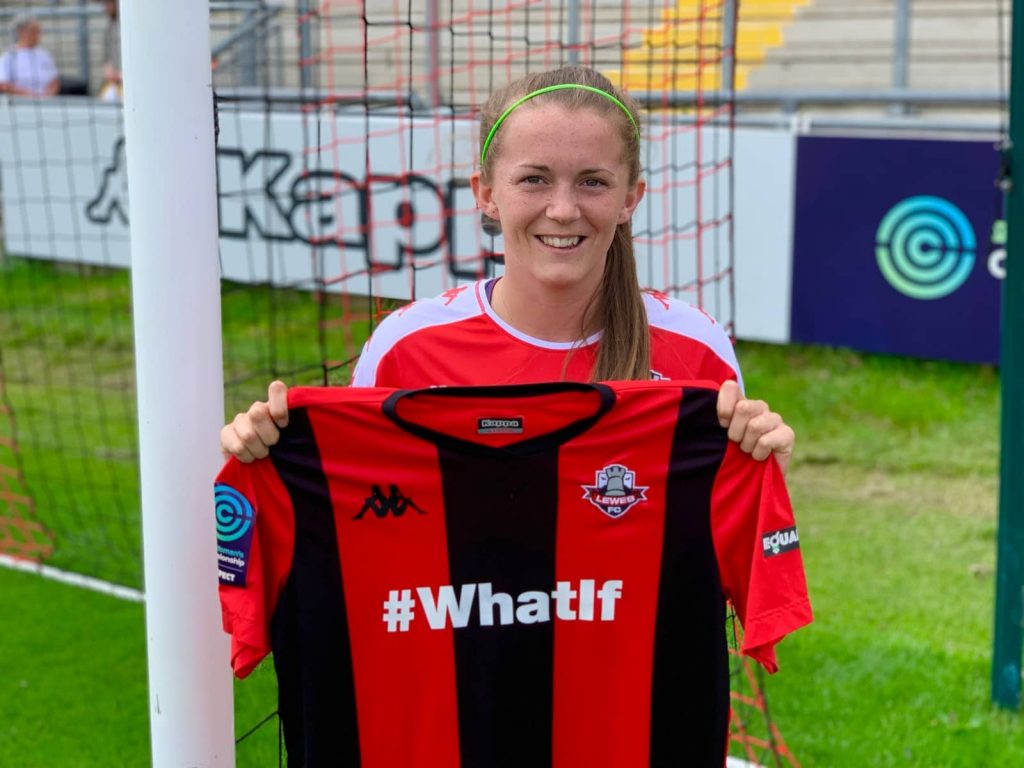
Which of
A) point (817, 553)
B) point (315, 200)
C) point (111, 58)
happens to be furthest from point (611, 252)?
point (111, 58)

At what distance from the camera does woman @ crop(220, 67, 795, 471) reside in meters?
2.05

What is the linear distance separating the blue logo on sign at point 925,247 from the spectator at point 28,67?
7.24 metres

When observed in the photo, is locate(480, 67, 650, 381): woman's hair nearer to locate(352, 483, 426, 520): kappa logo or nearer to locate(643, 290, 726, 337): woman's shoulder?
locate(643, 290, 726, 337): woman's shoulder

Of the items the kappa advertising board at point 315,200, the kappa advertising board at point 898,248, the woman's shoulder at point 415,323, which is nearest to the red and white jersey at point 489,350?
the woman's shoulder at point 415,323

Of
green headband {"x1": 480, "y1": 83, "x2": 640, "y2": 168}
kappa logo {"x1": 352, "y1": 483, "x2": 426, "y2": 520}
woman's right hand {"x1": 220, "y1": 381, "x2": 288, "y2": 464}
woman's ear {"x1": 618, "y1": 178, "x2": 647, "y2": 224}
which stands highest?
green headband {"x1": 480, "y1": 83, "x2": 640, "y2": 168}

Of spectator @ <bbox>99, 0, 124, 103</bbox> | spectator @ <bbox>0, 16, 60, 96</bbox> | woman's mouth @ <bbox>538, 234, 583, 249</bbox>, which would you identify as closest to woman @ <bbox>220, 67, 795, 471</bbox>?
woman's mouth @ <bbox>538, 234, 583, 249</bbox>

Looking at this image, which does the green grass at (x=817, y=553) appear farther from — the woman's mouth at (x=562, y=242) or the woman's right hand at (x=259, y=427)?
the woman's mouth at (x=562, y=242)

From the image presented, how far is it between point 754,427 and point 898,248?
5910 millimetres

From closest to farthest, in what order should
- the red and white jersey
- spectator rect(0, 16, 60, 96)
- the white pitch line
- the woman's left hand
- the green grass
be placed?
the woman's left hand < the red and white jersey < the green grass < the white pitch line < spectator rect(0, 16, 60, 96)

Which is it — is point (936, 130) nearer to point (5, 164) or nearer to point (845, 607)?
point (845, 607)

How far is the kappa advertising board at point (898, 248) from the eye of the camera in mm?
7293

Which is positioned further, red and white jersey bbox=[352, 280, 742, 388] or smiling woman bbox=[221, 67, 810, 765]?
red and white jersey bbox=[352, 280, 742, 388]

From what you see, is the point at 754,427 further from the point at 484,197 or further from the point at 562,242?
the point at 484,197

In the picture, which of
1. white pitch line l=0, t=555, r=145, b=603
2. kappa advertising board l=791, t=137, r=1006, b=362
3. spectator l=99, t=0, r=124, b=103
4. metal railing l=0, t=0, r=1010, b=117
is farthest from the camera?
spectator l=99, t=0, r=124, b=103
